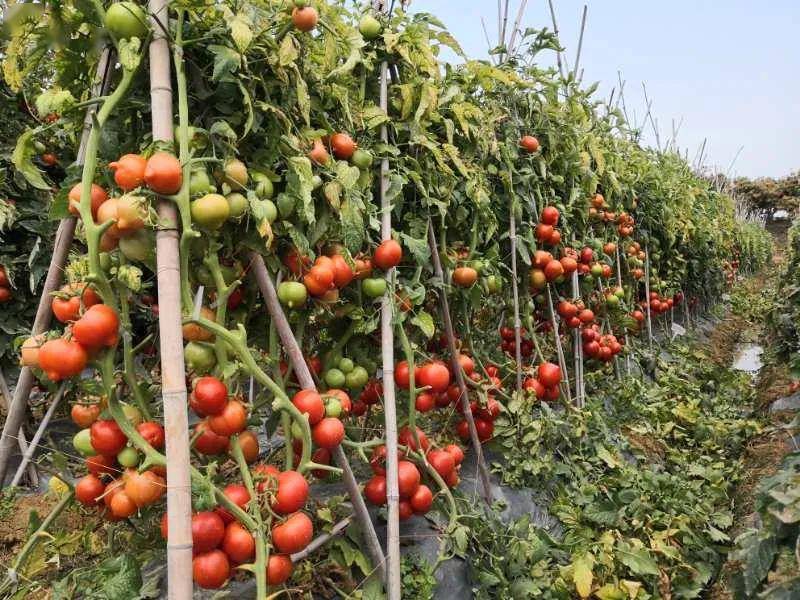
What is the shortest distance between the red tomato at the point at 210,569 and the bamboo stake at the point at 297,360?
405mm

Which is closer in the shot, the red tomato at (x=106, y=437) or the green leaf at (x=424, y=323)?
the red tomato at (x=106, y=437)

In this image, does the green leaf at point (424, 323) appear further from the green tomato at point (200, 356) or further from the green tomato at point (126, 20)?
the green tomato at point (126, 20)

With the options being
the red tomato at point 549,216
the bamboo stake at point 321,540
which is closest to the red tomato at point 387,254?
the bamboo stake at point 321,540

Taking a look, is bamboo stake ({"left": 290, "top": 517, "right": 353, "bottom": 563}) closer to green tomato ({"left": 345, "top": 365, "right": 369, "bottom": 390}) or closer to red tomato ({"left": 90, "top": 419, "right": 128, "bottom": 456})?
green tomato ({"left": 345, "top": 365, "right": 369, "bottom": 390})

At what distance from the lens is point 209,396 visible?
1.26 meters

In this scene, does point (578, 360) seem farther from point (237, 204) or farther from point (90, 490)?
point (90, 490)

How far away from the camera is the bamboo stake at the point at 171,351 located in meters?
1.10

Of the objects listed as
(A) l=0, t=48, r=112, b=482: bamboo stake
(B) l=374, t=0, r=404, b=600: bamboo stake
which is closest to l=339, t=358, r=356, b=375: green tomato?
(B) l=374, t=0, r=404, b=600: bamboo stake

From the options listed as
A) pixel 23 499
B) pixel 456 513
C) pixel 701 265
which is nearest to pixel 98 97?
pixel 456 513

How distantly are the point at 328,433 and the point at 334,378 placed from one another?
299mm

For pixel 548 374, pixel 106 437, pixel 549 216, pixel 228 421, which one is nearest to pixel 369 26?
pixel 228 421

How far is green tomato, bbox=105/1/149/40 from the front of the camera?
116 centimetres

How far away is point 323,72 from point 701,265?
23.7 feet

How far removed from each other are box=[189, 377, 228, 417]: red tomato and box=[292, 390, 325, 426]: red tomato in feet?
0.82
